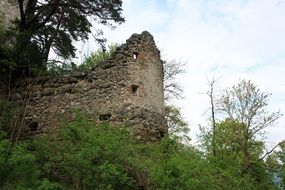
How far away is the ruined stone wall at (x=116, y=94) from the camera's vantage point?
10234 mm

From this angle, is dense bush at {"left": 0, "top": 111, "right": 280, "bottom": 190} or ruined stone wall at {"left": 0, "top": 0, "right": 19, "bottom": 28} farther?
ruined stone wall at {"left": 0, "top": 0, "right": 19, "bottom": 28}

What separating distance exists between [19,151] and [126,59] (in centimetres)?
457

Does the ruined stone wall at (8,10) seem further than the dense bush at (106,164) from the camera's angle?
Yes

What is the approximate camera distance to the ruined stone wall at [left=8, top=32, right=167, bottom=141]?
1023 cm

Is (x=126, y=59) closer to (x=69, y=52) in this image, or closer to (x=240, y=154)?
(x=69, y=52)

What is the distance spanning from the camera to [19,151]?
22.6 ft

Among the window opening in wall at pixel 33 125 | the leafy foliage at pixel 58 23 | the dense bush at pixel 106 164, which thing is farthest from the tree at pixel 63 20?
the dense bush at pixel 106 164

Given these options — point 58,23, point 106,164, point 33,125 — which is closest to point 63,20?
point 58,23

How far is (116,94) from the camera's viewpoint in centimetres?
1038

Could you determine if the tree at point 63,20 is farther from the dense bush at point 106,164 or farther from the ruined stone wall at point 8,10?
the dense bush at point 106,164

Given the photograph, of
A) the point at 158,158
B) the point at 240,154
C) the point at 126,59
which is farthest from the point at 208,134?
the point at 158,158

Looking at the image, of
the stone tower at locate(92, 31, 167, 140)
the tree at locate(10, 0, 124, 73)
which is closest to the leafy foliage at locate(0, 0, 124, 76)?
the tree at locate(10, 0, 124, 73)

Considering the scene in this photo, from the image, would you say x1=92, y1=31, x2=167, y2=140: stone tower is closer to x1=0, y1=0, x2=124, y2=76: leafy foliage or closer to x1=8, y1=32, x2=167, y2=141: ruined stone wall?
x1=8, y1=32, x2=167, y2=141: ruined stone wall

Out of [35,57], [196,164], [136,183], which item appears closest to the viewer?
[136,183]
